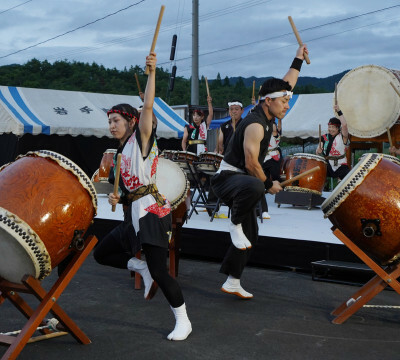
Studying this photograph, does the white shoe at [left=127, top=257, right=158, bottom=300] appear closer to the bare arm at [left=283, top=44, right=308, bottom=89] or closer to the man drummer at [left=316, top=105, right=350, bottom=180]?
the bare arm at [left=283, top=44, right=308, bottom=89]

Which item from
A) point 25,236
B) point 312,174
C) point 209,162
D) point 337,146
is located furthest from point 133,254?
point 337,146

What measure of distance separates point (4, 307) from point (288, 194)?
548 cm

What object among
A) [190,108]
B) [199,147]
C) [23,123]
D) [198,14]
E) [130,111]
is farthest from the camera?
[198,14]

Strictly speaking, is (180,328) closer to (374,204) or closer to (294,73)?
(374,204)

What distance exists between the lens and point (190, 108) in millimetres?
14445

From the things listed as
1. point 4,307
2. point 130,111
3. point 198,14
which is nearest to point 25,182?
point 130,111

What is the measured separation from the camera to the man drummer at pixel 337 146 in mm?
8085

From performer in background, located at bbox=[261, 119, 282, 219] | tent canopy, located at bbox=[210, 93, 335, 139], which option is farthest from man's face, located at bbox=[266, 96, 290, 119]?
tent canopy, located at bbox=[210, 93, 335, 139]

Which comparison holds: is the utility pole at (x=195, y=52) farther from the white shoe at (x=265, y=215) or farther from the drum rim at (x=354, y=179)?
the drum rim at (x=354, y=179)

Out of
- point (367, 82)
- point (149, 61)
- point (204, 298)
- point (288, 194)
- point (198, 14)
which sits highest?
point (198, 14)

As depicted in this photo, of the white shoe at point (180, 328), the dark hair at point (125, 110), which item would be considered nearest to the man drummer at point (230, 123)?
the dark hair at point (125, 110)

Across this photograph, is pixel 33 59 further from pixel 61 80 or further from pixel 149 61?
pixel 149 61

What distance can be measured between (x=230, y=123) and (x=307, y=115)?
5.43m

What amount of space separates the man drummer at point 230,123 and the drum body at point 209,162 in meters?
0.48
